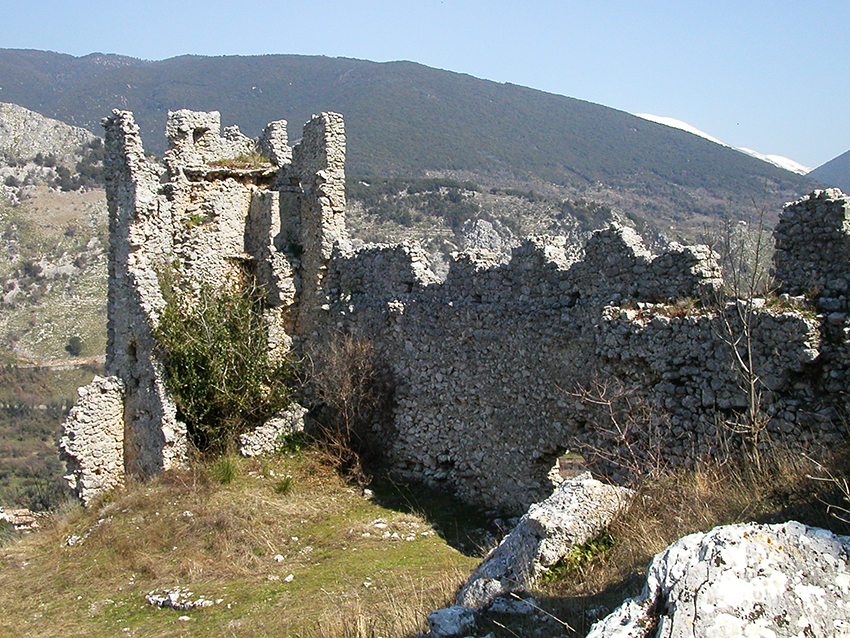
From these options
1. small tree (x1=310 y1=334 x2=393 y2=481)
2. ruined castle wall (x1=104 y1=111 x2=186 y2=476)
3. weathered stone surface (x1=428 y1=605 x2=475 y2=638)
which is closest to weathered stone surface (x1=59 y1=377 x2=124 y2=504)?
ruined castle wall (x1=104 y1=111 x2=186 y2=476)

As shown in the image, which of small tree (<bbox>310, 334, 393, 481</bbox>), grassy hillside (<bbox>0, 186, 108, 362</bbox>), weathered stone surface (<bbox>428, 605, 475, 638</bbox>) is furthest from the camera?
grassy hillside (<bbox>0, 186, 108, 362</bbox>)

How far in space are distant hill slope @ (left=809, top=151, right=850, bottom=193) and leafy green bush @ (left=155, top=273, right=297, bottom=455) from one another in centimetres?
3997

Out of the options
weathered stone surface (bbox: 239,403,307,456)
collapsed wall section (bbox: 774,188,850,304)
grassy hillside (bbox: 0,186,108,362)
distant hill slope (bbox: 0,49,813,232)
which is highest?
distant hill slope (bbox: 0,49,813,232)

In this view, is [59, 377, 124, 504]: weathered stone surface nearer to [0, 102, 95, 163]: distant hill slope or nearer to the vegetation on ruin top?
the vegetation on ruin top

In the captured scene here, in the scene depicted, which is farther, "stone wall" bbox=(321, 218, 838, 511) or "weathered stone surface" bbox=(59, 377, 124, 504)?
"weathered stone surface" bbox=(59, 377, 124, 504)

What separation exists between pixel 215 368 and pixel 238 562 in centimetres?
382

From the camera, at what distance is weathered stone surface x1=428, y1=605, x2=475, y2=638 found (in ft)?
15.7

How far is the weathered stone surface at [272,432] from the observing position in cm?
1204

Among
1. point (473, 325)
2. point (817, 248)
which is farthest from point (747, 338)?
point (473, 325)

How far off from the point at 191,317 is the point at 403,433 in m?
3.99

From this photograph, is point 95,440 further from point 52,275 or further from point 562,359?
point 52,275

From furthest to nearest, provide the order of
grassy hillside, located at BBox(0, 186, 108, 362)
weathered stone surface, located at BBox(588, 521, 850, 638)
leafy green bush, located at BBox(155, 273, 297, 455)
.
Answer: grassy hillside, located at BBox(0, 186, 108, 362) < leafy green bush, located at BBox(155, 273, 297, 455) < weathered stone surface, located at BBox(588, 521, 850, 638)

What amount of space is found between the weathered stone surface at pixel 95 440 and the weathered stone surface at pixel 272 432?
2322 mm

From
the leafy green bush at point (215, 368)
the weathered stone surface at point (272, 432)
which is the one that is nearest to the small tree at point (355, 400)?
the weathered stone surface at point (272, 432)
